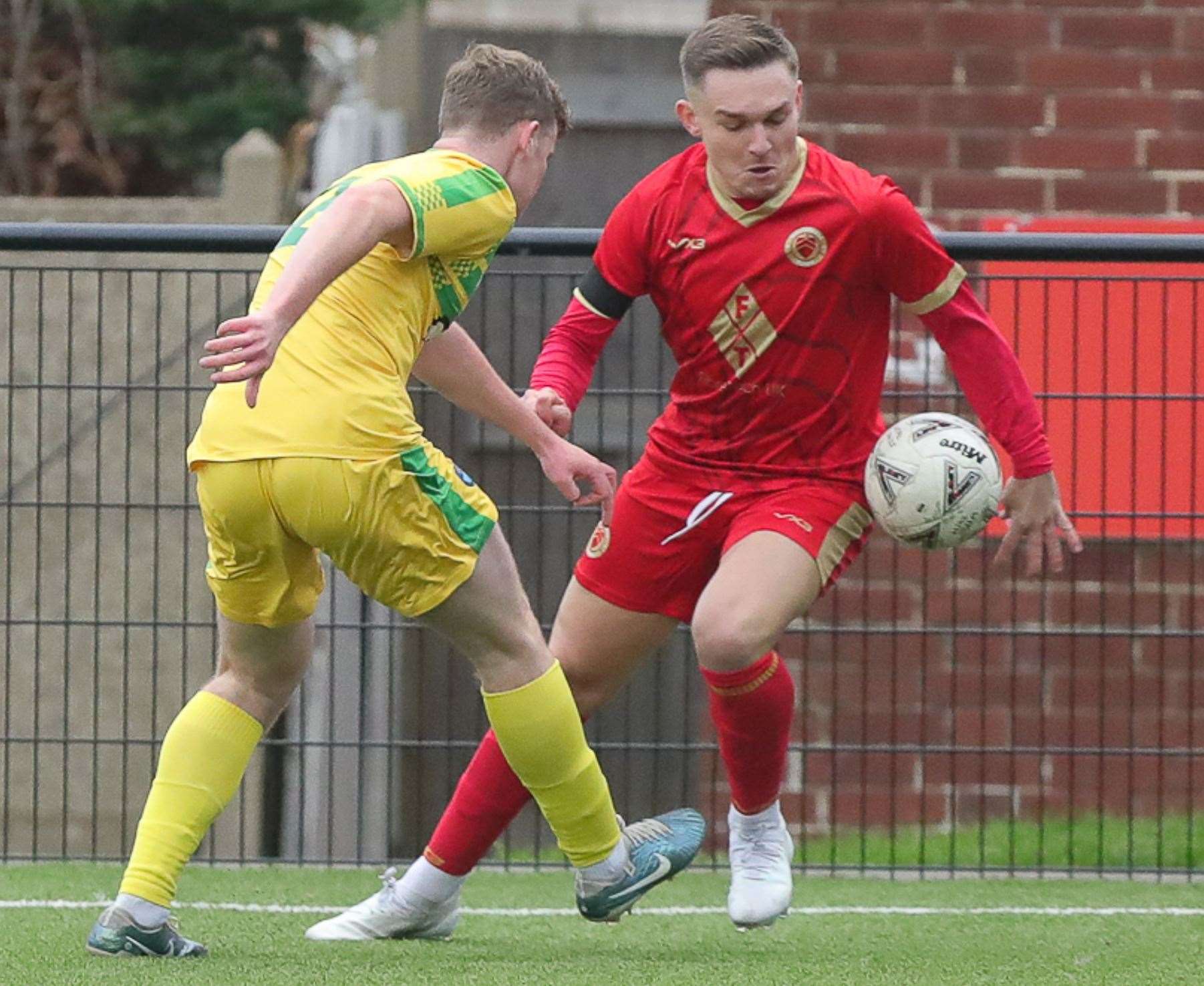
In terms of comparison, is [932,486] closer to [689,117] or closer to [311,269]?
[689,117]

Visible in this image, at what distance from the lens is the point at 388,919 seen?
484cm

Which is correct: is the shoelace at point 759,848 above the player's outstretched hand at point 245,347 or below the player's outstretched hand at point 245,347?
below

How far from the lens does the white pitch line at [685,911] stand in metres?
5.42

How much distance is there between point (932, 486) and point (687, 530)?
21.4 inches

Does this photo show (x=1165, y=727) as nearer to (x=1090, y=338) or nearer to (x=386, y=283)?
(x=1090, y=338)

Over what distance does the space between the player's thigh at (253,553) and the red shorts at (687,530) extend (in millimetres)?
736

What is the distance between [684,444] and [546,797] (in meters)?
0.86

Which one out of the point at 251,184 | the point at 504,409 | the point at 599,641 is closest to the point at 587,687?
the point at 599,641

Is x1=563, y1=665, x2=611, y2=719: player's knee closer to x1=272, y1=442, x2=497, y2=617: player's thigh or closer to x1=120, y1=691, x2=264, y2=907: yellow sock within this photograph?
x1=272, y1=442, x2=497, y2=617: player's thigh

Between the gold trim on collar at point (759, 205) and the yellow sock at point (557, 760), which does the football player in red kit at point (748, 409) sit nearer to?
the gold trim on collar at point (759, 205)

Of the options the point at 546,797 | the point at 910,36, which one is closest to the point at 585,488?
the point at 910,36

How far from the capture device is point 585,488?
23.0ft

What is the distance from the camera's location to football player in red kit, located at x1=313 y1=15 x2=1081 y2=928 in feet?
15.4

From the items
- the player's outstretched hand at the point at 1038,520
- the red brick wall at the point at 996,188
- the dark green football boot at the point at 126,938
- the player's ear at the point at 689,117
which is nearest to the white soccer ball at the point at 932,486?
the player's outstretched hand at the point at 1038,520
